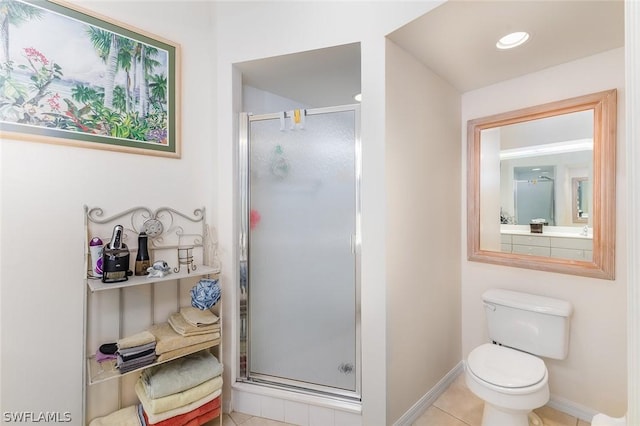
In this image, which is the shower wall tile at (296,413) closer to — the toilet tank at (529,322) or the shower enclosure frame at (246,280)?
the shower enclosure frame at (246,280)

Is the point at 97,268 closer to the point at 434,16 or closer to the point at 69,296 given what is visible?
the point at 69,296

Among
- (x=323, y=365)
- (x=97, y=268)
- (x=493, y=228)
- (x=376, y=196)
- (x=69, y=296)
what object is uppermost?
(x=376, y=196)

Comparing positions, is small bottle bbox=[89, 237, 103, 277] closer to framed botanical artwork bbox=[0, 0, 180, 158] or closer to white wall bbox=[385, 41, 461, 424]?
framed botanical artwork bbox=[0, 0, 180, 158]

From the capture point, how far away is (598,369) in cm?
167

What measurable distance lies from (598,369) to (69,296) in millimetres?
2897

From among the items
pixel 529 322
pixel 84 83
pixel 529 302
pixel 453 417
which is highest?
pixel 84 83

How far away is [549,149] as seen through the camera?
184 cm

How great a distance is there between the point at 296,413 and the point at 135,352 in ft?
3.18

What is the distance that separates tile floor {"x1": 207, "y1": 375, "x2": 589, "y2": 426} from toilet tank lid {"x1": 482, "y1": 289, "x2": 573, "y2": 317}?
0.67 metres

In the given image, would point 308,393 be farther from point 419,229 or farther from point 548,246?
point 548,246

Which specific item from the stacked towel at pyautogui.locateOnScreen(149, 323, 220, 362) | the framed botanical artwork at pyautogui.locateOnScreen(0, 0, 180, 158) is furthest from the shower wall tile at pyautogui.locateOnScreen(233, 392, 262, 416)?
the framed botanical artwork at pyautogui.locateOnScreen(0, 0, 180, 158)

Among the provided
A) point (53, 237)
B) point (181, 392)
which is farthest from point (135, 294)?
point (181, 392)

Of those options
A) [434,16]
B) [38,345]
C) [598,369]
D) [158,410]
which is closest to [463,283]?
[598,369]

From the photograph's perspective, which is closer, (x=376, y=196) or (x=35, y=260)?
(x=35, y=260)
